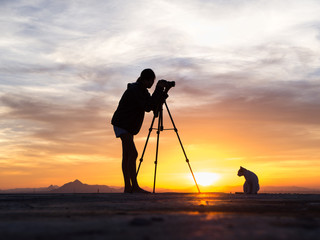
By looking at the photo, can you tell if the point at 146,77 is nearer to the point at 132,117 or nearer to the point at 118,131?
the point at 132,117

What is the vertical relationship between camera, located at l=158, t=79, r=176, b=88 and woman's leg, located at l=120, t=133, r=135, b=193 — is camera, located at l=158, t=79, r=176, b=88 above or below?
above

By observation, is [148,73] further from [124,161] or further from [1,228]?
[1,228]

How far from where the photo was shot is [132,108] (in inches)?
355

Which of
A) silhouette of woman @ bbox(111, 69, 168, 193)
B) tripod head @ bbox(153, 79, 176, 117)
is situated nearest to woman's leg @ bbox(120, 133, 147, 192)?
silhouette of woman @ bbox(111, 69, 168, 193)

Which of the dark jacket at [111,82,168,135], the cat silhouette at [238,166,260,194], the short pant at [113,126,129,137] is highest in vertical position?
the dark jacket at [111,82,168,135]

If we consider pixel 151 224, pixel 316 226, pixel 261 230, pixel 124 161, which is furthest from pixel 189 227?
pixel 124 161

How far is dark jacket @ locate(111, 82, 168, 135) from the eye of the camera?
350 inches

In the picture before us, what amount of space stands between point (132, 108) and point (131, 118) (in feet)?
0.80

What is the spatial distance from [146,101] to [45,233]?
7.02 meters

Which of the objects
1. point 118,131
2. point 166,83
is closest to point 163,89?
point 166,83

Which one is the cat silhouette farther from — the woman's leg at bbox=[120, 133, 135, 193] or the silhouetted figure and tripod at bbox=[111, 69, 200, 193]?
the woman's leg at bbox=[120, 133, 135, 193]

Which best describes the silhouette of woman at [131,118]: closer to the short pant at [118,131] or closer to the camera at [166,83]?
the short pant at [118,131]

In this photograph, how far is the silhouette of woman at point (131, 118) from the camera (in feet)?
29.1

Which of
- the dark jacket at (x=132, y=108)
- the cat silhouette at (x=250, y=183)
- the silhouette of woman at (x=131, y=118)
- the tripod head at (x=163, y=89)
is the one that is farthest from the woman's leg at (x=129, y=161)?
the cat silhouette at (x=250, y=183)
